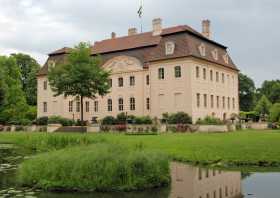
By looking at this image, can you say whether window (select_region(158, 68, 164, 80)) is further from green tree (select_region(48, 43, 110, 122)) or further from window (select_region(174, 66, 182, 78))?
green tree (select_region(48, 43, 110, 122))

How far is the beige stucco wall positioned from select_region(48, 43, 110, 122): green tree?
4.29m

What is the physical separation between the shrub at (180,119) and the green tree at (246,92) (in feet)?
152

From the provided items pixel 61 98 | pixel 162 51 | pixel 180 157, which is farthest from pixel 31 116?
pixel 180 157

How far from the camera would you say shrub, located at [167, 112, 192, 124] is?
4265 centimetres

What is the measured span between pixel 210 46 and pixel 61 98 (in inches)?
874

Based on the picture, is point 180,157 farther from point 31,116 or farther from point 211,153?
point 31,116

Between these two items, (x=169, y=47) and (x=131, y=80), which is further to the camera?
(x=131, y=80)

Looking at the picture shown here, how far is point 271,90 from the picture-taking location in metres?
94.4

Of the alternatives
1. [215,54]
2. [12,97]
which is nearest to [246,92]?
[215,54]

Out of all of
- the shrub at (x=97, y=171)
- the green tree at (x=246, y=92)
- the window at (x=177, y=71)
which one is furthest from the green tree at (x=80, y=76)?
the green tree at (x=246, y=92)

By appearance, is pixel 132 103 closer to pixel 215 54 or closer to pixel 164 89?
pixel 164 89

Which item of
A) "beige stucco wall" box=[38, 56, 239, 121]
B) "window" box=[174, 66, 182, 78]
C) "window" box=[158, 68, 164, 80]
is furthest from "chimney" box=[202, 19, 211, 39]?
"window" box=[158, 68, 164, 80]

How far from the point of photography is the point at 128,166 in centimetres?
1233

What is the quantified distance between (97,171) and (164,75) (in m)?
35.7
